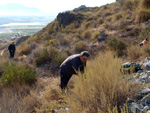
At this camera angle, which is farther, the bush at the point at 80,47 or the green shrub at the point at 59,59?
the bush at the point at 80,47

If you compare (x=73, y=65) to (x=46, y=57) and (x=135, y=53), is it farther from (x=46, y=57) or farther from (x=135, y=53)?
(x=46, y=57)

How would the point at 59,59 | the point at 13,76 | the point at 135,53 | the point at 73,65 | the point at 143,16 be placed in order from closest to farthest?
the point at 73,65 < the point at 13,76 < the point at 135,53 < the point at 59,59 < the point at 143,16

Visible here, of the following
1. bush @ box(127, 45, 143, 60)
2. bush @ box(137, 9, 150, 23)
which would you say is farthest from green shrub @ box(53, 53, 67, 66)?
bush @ box(137, 9, 150, 23)

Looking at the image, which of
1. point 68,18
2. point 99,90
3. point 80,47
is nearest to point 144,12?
point 80,47

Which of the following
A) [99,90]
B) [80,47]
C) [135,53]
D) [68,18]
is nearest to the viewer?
[99,90]

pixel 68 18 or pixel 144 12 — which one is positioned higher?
pixel 68 18

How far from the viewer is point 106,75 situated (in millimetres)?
2326

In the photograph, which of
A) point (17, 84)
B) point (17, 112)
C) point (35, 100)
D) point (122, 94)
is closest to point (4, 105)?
point (17, 112)

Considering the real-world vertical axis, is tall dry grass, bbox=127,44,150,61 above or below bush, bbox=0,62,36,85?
above

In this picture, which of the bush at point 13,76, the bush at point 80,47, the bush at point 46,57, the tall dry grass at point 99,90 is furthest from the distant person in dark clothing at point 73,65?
the bush at point 80,47

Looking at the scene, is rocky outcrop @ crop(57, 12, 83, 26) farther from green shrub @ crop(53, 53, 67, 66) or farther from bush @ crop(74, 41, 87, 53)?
green shrub @ crop(53, 53, 67, 66)

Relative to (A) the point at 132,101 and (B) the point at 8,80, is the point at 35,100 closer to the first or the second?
(B) the point at 8,80

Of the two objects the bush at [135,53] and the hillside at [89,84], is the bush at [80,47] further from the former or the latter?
the bush at [135,53]


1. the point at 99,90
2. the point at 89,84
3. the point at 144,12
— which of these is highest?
the point at 144,12
